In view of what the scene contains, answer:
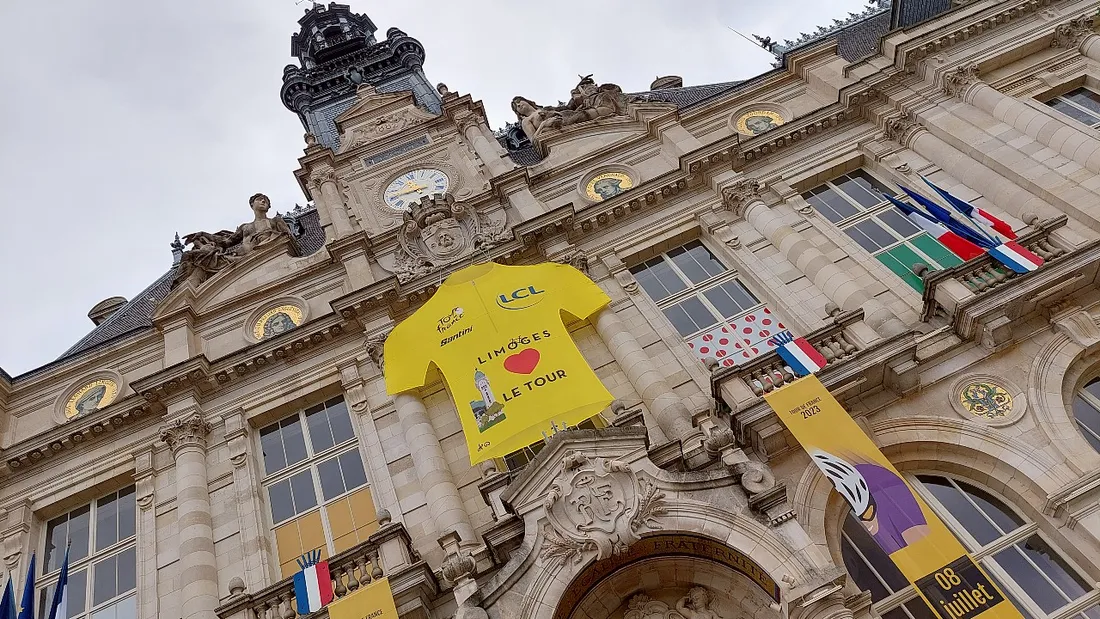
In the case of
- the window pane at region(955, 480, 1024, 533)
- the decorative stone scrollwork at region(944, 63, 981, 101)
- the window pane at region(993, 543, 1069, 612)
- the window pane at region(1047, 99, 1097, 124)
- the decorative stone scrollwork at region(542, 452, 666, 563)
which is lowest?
the window pane at region(993, 543, 1069, 612)

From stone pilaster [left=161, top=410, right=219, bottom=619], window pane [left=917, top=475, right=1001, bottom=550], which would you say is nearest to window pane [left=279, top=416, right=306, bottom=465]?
stone pilaster [left=161, top=410, right=219, bottom=619]

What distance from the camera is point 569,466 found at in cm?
1188

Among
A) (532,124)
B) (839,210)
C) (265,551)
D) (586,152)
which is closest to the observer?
(265,551)

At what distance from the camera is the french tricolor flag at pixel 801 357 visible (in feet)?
43.2

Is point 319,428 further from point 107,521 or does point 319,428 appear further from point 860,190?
point 860,190

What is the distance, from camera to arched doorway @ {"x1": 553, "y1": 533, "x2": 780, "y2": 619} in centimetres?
1159

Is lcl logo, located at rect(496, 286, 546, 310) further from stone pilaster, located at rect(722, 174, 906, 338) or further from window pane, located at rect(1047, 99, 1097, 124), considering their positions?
window pane, located at rect(1047, 99, 1097, 124)

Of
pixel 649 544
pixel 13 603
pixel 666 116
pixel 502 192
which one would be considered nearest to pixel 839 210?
pixel 666 116

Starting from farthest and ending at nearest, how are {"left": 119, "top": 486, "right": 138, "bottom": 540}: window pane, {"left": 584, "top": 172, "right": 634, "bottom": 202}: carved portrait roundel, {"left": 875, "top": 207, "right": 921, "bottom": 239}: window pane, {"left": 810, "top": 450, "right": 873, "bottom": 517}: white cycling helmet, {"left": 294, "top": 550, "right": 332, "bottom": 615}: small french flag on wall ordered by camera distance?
{"left": 584, "top": 172, "right": 634, "bottom": 202}: carved portrait roundel, {"left": 875, "top": 207, "right": 921, "bottom": 239}: window pane, {"left": 119, "top": 486, "right": 138, "bottom": 540}: window pane, {"left": 294, "top": 550, "right": 332, "bottom": 615}: small french flag on wall, {"left": 810, "top": 450, "right": 873, "bottom": 517}: white cycling helmet

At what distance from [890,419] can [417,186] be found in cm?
1319

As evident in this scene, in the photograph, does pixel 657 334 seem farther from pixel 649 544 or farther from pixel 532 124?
pixel 532 124

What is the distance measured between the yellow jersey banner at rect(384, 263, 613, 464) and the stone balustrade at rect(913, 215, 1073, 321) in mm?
5798

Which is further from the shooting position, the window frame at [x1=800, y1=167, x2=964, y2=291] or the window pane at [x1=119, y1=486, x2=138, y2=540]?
the window frame at [x1=800, y1=167, x2=964, y2=291]

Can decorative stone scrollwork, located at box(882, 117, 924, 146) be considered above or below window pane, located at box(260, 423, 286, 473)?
above
